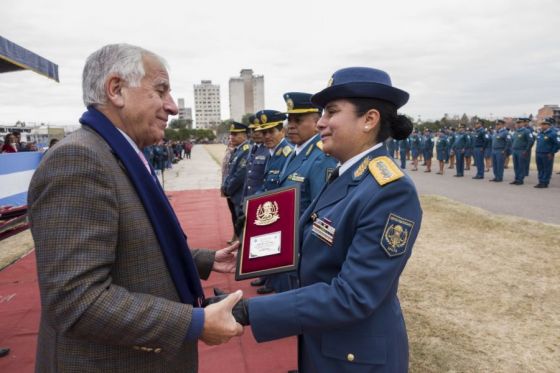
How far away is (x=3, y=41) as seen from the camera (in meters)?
4.78

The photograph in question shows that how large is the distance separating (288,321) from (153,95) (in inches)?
39.4

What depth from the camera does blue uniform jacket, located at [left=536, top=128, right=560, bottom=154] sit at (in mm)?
12273

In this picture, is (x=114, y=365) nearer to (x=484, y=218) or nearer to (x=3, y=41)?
(x=3, y=41)

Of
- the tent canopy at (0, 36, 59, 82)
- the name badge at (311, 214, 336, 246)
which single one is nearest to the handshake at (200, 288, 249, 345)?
the name badge at (311, 214, 336, 246)

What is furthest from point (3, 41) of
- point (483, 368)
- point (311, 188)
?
point (483, 368)

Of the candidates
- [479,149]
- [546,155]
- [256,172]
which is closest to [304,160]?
[256,172]

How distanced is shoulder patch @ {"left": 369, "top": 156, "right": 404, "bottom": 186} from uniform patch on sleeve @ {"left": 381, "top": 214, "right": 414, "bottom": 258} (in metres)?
0.15

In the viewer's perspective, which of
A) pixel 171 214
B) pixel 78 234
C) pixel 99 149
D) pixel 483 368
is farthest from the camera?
pixel 483 368

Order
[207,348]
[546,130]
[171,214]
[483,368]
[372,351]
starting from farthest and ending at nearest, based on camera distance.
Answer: [546,130] → [207,348] → [483,368] → [372,351] → [171,214]

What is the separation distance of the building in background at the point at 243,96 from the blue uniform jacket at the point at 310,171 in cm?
10643

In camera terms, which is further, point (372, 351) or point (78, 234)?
point (372, 351)

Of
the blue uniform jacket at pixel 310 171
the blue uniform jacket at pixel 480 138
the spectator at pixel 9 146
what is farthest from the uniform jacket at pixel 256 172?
the blue uniform jacket at pixel 480 138

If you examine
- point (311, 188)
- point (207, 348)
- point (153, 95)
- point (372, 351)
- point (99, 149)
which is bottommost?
Answer: point (207, 348)

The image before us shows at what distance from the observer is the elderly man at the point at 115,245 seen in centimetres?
114
